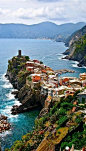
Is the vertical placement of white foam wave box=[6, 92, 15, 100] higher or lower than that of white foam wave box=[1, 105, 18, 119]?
higher

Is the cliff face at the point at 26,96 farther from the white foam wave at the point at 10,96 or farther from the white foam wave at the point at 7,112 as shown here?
the white foam wave at the point at 10,96

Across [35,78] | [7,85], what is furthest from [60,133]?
[7,85]

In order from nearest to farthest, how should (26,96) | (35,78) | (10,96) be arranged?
(26,96) → (35,78) → (10,96)

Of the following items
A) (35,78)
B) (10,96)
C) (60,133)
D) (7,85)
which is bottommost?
Answer: (10,96)

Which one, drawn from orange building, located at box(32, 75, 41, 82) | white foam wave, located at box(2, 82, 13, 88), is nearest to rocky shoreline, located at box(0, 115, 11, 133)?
orange building, located at box(32, 75, 41, 82)

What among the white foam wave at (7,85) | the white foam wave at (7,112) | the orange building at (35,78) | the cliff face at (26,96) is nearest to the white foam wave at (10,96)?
the cliff face at (26,96)

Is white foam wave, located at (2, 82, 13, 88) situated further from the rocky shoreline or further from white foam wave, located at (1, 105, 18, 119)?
the rocky shoreline

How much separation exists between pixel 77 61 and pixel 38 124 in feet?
336

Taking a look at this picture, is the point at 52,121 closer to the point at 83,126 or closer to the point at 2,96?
the point at 83,126

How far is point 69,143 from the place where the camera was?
27.5 meters

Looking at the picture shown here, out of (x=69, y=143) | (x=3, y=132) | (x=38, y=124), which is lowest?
(x=3, y=132)

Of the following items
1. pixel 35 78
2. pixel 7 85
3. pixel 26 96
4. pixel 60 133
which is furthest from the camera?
pixel 7 85

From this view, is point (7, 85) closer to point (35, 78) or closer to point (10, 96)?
point (10, 96)

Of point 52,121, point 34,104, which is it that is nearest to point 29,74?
point 34,104
